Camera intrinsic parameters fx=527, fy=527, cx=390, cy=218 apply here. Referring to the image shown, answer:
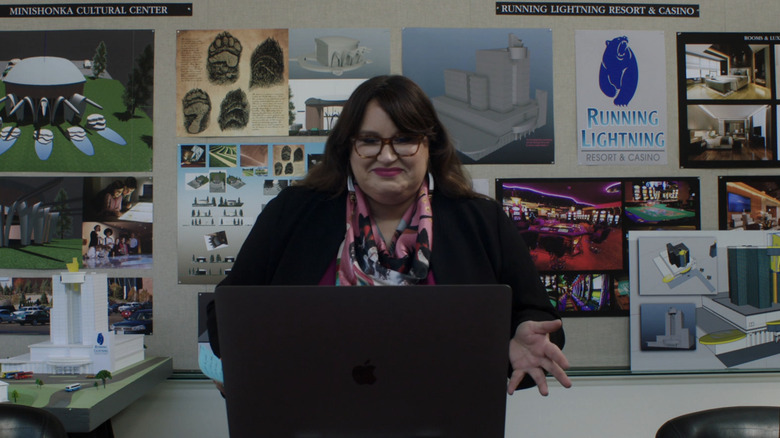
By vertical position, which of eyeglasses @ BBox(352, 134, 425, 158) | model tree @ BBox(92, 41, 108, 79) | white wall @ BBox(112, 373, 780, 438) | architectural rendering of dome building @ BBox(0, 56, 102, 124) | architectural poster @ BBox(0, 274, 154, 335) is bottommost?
white wall @ BBox(112, 373, 780, 438)

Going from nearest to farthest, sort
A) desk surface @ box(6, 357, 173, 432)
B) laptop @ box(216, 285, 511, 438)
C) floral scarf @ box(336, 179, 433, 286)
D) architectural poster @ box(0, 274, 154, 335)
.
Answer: laptop @ box(216, 285, 511, 438), floral scarf @ box(336, 179, 433, 286), desk surface @ box(6, 357, 173, 432), architectural poster @ box(0, 274, 154, 335)

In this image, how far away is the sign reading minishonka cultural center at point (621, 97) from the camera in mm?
2080

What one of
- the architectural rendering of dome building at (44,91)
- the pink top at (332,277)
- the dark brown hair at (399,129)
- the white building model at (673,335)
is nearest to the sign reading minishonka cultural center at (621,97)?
the white building model at (673,335)

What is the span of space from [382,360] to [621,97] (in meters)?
1.89

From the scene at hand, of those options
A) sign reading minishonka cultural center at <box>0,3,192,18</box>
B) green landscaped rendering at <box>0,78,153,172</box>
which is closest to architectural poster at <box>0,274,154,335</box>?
green landscaped rendering at <box>0,78,153,172</box>

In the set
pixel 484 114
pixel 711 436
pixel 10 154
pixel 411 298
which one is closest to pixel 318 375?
pixel 411 298

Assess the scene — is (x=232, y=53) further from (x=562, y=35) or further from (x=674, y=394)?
(x=674, y=394)

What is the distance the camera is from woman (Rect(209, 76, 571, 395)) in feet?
3.57

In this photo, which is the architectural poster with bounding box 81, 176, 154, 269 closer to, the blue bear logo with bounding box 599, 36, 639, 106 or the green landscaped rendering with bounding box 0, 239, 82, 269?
the green landscaped rendering with bounding box 0, 239, 82, 269

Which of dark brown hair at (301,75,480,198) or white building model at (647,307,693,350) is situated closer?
dark brown hair at (301,75,480,198)

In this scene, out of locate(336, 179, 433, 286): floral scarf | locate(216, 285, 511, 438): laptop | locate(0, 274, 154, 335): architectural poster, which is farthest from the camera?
locate(0, 274, 154, 335): architectural poster

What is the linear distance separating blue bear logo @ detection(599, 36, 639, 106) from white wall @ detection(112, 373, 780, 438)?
3.68 feet

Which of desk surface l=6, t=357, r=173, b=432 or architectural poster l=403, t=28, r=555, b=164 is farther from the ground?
architectural poster l=403, t=28, r=555, b=164

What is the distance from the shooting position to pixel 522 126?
6.79 ft
